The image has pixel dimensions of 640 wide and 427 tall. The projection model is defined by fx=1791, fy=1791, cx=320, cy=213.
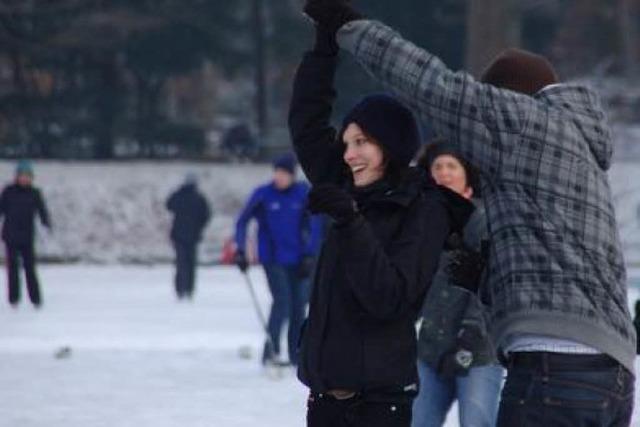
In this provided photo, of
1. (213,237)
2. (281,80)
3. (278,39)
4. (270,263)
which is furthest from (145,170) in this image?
(270,263)

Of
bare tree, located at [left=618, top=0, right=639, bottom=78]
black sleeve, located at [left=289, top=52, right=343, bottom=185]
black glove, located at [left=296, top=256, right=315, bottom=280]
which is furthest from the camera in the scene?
bare tree, located at [left=618, top=0, right=639, bottom=78]

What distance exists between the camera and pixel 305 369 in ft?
14.9

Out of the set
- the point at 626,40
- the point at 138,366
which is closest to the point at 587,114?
the point at 138,366

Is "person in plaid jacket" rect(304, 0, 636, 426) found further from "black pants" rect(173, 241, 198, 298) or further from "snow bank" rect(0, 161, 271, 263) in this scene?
"snow bank" rect(0, 161, 271, 263)

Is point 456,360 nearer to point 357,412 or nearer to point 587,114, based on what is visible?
point 357,412

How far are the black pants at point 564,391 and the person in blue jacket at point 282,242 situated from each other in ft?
27.7

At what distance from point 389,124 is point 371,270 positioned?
447 mm

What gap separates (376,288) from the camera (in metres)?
4.32

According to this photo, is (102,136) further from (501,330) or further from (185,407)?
(501,330)

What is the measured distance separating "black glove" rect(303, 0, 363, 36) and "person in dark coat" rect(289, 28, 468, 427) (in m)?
0.13

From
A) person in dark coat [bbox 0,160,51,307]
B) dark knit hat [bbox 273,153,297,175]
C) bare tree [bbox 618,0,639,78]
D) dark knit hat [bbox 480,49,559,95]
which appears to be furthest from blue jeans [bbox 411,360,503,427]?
bare tree [bbox 618,0,639,78]

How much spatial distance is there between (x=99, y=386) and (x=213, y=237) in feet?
64.1

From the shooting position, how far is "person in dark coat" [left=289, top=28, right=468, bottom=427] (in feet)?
14.2

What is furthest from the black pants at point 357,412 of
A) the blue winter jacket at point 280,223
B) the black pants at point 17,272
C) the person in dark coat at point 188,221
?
the person in dark coat at point 188,221
